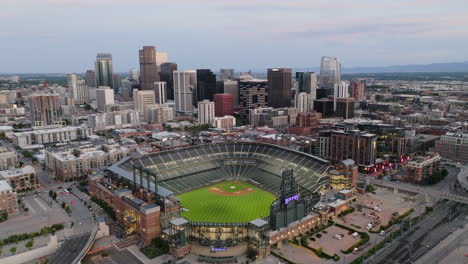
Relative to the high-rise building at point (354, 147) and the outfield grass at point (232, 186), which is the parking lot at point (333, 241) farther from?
the high-rise building at point (354, 147)

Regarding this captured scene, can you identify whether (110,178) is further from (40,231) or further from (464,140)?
(464,140)

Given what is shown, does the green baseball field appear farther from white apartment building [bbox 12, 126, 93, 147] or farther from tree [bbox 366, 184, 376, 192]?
white apartment building [bbox 12, 126, 93, 147]

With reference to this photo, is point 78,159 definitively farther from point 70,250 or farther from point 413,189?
point 413,189

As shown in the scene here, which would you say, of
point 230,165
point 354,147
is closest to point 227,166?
point 230,165

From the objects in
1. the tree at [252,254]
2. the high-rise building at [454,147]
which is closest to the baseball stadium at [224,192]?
the tree at [252,254]

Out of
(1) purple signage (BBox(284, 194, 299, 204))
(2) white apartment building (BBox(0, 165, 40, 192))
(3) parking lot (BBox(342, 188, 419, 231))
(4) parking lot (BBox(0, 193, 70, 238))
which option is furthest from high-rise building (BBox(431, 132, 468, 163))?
(2) white apartment building (BBox(0, 165, 40, 192))

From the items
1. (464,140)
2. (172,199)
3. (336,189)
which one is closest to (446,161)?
(464,140)
